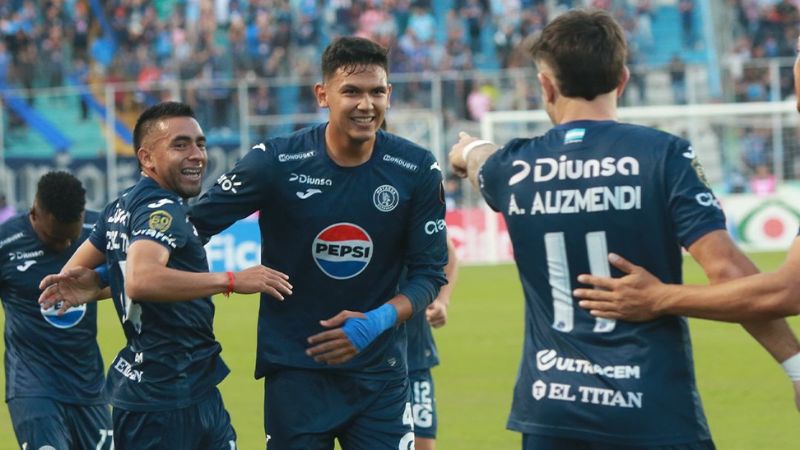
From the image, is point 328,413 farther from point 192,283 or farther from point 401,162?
point 401,162

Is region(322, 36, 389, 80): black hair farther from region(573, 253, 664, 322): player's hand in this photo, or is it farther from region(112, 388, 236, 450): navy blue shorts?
region(573, 253, 664, 322): player's hand

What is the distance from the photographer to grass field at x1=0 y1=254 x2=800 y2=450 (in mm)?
11094

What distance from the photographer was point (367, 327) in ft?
19.0

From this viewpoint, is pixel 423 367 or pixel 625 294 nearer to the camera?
pixel 625 294

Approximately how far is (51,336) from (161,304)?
219cm

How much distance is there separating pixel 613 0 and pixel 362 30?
652 centimetres

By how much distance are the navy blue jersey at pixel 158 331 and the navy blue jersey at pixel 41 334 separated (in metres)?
1.76

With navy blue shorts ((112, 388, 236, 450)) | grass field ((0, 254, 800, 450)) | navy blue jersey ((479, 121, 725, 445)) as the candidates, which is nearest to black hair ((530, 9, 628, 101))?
navy blue jersey ((479, 121, 725, 445))

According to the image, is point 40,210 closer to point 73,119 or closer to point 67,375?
point 67,375

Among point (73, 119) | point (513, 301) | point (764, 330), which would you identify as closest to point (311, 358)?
point (764, 330)

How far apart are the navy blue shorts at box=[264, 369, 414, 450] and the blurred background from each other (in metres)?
17.3

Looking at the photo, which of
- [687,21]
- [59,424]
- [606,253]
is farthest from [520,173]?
[687,21]

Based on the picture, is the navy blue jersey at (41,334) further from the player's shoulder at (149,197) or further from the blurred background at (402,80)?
the blurred background at (402,80)

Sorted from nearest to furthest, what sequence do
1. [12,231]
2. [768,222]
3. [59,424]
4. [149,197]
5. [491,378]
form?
1. [149,197]
2. [59,424]
3. [12,231]
4. [491,378]
5. [768,222]
